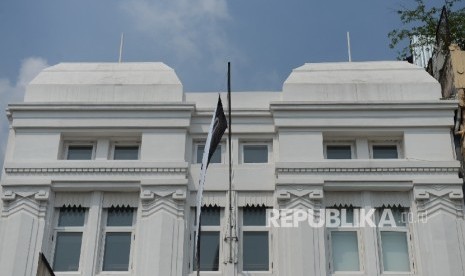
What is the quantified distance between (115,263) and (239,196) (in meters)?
3.70

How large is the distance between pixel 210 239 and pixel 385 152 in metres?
5.52

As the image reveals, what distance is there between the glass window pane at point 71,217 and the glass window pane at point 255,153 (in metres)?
4.73

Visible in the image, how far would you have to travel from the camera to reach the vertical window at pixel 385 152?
771 inches

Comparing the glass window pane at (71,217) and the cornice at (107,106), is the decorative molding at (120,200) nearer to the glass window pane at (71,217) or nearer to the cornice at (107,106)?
the glass window pane at (71,217)

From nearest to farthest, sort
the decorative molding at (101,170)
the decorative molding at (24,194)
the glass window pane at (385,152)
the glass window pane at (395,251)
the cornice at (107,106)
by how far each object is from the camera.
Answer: the glass window pane at (395,251) < the decorative molding at (24,194) < the decorative molding at (101,170) < the cornice at (107,106) < the glass window pane at (385,152)

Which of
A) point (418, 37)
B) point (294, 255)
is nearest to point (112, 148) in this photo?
point (294, 255)

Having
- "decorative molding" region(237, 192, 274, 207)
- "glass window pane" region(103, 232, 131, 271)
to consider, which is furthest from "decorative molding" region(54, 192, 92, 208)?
"decorative molding" region(237, 192, 274, 207)

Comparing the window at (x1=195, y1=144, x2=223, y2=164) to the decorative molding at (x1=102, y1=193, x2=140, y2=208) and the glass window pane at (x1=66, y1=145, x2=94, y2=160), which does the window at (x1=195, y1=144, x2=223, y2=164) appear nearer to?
the decorative molding at (x1=102, y1=193, x2=140, y2=208)

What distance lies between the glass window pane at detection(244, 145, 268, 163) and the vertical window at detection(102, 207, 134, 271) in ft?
11.7

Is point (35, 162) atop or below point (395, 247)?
atop

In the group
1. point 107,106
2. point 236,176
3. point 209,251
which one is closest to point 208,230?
point 209,251

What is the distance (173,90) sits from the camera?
65.7 ft

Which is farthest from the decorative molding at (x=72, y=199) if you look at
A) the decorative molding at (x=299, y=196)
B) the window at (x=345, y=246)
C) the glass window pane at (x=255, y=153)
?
the window at (x=345, y=246)

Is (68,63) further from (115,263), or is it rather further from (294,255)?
(294,255)
